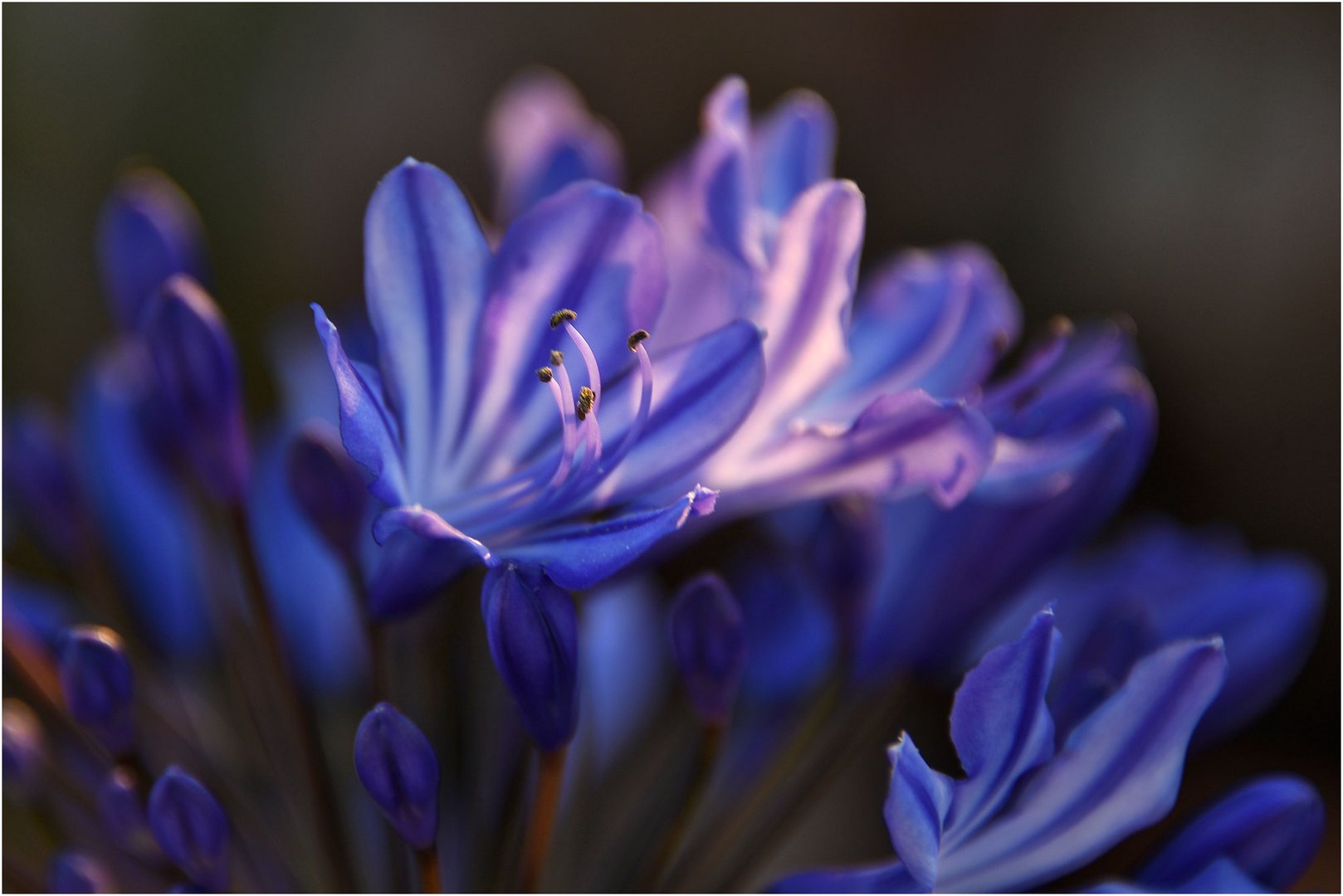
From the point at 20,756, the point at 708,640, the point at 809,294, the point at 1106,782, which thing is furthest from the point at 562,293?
the point at 20,756

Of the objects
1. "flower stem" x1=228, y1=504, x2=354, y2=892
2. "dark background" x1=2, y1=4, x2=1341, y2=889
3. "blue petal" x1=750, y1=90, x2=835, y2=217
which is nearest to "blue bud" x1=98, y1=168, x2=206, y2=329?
"flower stem" x1=228, y1=504, x2=354, y2=892

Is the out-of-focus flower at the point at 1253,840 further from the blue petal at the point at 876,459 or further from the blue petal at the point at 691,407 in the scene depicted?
the blue petal at the point at 691,407

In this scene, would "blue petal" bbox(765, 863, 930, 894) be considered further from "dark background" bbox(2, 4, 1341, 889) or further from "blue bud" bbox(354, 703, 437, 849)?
"dark background" bbox(2, 4, 1341, 889)

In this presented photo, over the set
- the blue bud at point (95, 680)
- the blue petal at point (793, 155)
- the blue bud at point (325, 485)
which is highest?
the blue petal at point (793, 155)

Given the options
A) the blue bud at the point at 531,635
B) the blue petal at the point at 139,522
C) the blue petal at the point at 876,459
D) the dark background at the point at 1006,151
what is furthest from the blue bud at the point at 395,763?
the dark background at the point at 1006,151

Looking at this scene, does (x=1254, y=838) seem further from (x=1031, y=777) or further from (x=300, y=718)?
(x=300, y=718)

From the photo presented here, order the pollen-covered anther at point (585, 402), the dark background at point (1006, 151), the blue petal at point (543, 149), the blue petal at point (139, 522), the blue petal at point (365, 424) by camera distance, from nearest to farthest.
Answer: the blue petal at point (365, 424), the pollen-covered anther at point (585, 402), the blue petal at point (543, 149), the blue petal at point (139, 522), the dark background at point (1006, 151)

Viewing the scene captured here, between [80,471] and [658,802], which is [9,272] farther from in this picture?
[658,802]
